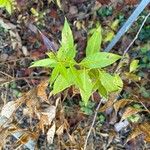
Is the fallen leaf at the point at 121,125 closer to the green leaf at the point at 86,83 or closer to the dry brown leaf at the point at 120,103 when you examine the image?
the dry brown leaf at the point at 120,103

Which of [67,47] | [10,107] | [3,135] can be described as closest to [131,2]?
[67,47]

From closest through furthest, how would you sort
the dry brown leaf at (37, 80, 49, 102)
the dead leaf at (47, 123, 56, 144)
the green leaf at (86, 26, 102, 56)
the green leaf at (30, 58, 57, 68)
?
the green leaf at (30, 58, 57, 68), the green leaf at (86, 26, 102, 56), the dry brown leaf at (37, 80, 49, 102), the dead leaf at (47, 123, 56, 144)

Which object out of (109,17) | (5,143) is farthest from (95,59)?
(5,143)

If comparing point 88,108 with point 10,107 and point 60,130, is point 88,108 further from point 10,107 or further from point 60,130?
point 10,107

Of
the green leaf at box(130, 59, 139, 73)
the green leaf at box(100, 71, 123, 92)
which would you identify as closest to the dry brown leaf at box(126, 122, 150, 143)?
the green leaf at box(130, 59, 139, 73)

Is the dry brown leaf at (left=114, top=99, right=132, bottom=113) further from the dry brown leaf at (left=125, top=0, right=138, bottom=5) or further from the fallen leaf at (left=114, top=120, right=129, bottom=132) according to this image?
the dry brown leaf at (left=125, top=0, right=138, bottom=5)

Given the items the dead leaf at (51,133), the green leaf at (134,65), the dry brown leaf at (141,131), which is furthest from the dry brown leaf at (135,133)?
the dead leaf at (51,133)

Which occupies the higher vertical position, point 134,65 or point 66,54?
point 66,54
